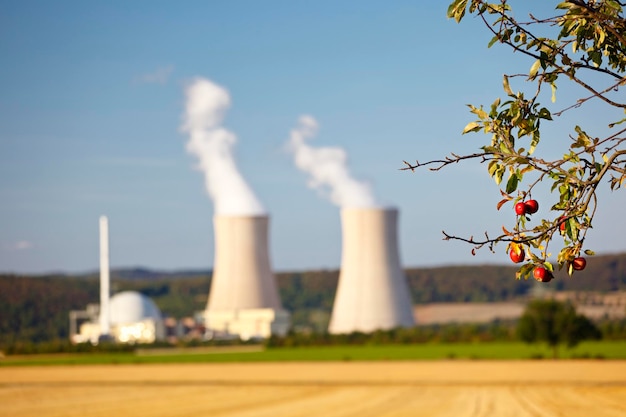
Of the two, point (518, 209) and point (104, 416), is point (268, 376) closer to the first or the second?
point (104, 416)

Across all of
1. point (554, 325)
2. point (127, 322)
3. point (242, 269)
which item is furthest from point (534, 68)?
point (127, 322)

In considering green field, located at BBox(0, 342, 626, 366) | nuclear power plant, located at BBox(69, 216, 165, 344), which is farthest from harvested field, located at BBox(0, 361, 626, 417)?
nuclear power plant, located at BBox(69, 216, 165, 344)

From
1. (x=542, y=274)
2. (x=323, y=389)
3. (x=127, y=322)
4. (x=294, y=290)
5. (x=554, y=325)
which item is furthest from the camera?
(x=294, y=290)

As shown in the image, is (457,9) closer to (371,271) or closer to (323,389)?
(323,389)

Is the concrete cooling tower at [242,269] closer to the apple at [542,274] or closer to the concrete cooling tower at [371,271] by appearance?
the concrete cooling tower at [371,271]

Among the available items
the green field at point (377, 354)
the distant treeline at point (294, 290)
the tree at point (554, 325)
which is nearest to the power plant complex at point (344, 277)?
the green field at point (377, 354)

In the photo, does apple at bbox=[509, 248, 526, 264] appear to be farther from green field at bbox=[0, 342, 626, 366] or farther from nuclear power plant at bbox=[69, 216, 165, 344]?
nuclear power plant at bbox=[69, 216, 165, 344]

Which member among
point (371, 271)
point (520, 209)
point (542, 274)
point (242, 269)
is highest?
point (242, 269)
